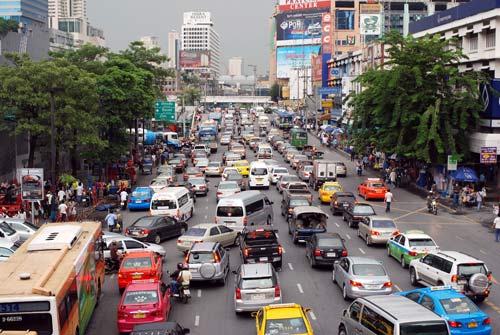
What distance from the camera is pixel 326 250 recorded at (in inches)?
1035

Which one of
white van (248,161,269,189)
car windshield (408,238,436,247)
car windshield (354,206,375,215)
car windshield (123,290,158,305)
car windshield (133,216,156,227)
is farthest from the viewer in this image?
white van (248,161,269,189)

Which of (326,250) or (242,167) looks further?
(242,167)

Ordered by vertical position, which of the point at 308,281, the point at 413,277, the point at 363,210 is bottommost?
the point at 308,281

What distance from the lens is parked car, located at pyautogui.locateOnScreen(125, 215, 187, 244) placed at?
103ft

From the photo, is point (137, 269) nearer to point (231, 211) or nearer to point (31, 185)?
point (231, 211)

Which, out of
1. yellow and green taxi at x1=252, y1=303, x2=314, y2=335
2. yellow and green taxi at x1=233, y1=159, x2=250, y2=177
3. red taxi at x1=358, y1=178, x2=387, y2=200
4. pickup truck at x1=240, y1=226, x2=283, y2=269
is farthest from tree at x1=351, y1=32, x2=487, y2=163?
yellow and green taxi at x1=252, y1=303, x2=314, y2=335

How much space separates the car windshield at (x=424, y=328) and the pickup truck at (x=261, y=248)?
11.9m

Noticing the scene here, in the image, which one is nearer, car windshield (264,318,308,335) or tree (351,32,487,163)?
car windshield (264,318,308,335)

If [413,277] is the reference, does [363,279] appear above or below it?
above

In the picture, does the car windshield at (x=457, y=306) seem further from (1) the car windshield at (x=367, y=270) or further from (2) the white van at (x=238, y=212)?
(2) the white van at (x=238, y=212)

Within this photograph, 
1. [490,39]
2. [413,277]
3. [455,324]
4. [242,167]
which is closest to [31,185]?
[413,277]

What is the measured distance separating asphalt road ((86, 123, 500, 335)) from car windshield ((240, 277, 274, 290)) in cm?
105

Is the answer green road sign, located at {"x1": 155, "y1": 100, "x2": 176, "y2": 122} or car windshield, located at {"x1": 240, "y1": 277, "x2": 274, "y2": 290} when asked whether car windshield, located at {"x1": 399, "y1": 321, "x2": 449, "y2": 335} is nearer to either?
car windshield, located at {"x1": 240, "y1": 277, "x2": 274, "y2": 290}

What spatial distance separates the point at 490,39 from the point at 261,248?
3005cm
